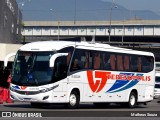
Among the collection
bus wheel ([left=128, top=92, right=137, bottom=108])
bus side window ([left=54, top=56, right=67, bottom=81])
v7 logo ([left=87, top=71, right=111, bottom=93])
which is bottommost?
bus wheel ([left=128, top=92, right=137, bottom=108])

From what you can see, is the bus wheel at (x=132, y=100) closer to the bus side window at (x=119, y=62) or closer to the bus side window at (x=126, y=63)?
the bus side window at (x=126, y=63)

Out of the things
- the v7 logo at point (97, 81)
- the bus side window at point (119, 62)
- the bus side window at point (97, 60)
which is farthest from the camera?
the bus side window at point (119, 62)

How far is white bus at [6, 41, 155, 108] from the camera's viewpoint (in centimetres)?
2836

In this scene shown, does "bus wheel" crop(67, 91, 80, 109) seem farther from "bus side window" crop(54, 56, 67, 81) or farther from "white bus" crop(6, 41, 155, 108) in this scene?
"bus side window" crop(54, 56, 67, 81)

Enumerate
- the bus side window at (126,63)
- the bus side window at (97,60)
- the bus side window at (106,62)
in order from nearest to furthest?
the bus side window at (97,60), the bus side window at (106,62), the bus side window at (126,63)

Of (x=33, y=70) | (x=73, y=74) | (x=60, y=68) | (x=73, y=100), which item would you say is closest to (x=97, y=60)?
(x=73, y=74)

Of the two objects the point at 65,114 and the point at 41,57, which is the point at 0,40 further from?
the point at 65,114

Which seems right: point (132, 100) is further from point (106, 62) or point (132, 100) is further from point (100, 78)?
point (100, 78)

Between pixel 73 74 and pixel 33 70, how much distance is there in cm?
202

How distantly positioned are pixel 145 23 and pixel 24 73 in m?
105

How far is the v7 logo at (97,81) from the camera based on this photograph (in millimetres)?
30816

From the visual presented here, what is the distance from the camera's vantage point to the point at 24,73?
94.3 ft

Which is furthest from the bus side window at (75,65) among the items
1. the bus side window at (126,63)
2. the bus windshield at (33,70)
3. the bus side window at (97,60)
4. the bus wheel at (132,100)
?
the bus wheel at (132,100)

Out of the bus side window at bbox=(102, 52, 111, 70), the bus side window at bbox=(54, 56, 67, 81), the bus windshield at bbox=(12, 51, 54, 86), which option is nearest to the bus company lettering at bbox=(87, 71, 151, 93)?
the bus side window at bbox=(102, 52, 111, 70)
